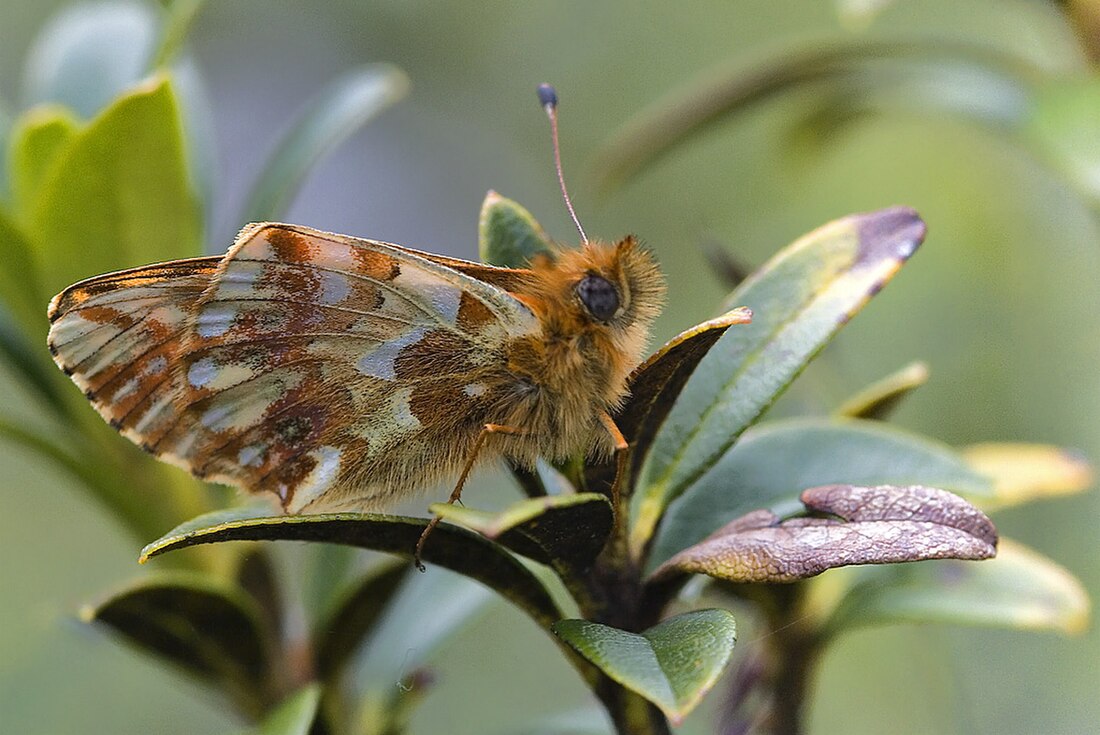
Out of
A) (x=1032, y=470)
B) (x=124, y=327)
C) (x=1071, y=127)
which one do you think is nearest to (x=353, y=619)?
(x=124, y=327)

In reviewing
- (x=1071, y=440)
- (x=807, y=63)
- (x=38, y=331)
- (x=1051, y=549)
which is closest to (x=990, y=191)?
(x=1071, y=440)

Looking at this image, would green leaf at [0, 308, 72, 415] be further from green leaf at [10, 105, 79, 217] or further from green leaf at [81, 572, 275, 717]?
green leaf at [81, 572, 275, 717]

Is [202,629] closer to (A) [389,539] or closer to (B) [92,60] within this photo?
(A) [389,539]

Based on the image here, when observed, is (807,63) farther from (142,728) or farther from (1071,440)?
(142,728)

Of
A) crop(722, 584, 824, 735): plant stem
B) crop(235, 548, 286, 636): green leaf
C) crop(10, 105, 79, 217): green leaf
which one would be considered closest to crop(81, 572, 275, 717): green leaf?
crop(235, 548, 286, 636): green leaf

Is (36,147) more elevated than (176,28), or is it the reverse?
(176,28)
